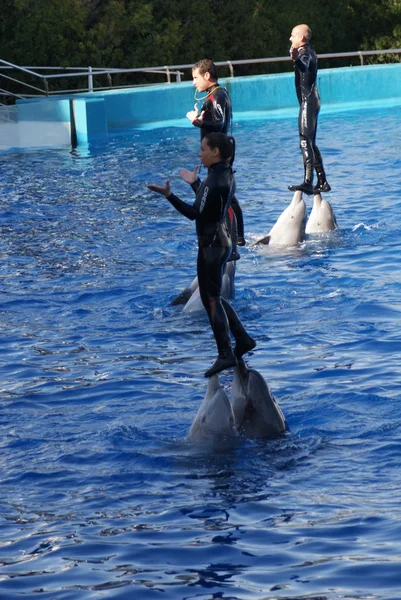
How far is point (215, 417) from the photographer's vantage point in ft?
20.3

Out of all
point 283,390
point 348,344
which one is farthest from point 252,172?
point 283,390

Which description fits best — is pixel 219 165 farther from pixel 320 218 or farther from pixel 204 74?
pixel 320 218

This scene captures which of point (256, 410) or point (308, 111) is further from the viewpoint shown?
point (308, 111)

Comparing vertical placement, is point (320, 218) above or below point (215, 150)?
below

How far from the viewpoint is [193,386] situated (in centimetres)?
743

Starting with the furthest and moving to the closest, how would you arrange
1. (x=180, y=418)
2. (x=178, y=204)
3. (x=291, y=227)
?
(x=291, y=227) → (x=180, y=418) → (x=178, y=204)

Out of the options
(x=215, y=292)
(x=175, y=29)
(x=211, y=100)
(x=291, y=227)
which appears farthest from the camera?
(x=175, y=29)

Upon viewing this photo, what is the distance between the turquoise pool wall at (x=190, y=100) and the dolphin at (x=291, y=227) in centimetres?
954

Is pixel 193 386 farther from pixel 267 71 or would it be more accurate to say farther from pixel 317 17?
pixel 317 17

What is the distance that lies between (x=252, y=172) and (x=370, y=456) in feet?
37.1

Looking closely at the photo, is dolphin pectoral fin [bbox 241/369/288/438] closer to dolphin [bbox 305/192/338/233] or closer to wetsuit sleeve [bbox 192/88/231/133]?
wetsuit sleeve [bbox 192/88/231/133]

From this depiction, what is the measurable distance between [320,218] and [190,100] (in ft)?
39.6

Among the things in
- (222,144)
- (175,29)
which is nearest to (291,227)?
(222,144)

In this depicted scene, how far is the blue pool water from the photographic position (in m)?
4.96
